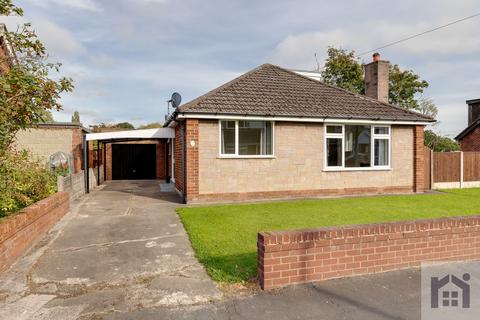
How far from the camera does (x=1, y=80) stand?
15.5 feet

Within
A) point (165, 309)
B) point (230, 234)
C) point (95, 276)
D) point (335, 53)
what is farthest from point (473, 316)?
point (335, 53)

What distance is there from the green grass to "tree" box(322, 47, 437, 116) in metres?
20.1

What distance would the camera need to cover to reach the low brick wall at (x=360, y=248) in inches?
168

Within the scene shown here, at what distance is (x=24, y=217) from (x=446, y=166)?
17.4 metres

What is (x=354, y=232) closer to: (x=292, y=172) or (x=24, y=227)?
(x=24, y=227)

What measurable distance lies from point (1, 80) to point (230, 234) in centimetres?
470

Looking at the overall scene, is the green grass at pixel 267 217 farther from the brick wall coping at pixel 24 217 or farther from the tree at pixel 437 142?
the tree at pixel 437 142

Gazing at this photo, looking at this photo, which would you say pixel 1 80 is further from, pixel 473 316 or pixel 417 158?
pixel 417 158

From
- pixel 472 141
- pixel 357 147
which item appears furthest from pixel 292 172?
pixel 472 141

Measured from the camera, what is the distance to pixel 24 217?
594cm

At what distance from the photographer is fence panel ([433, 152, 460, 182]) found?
16109mm

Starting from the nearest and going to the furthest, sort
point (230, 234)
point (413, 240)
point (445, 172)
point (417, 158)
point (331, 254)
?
point (331, 254)
point (413, 240)
point (230, 234)
point (417, 158)
point (445, 172)

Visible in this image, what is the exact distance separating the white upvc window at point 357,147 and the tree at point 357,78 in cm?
1868

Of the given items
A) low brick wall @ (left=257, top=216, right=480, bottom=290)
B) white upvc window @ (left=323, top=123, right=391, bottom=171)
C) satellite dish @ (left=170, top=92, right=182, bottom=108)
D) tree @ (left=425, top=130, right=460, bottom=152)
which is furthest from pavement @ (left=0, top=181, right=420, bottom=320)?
tree @ (left=425, top=130, right=460, bottom=152)
